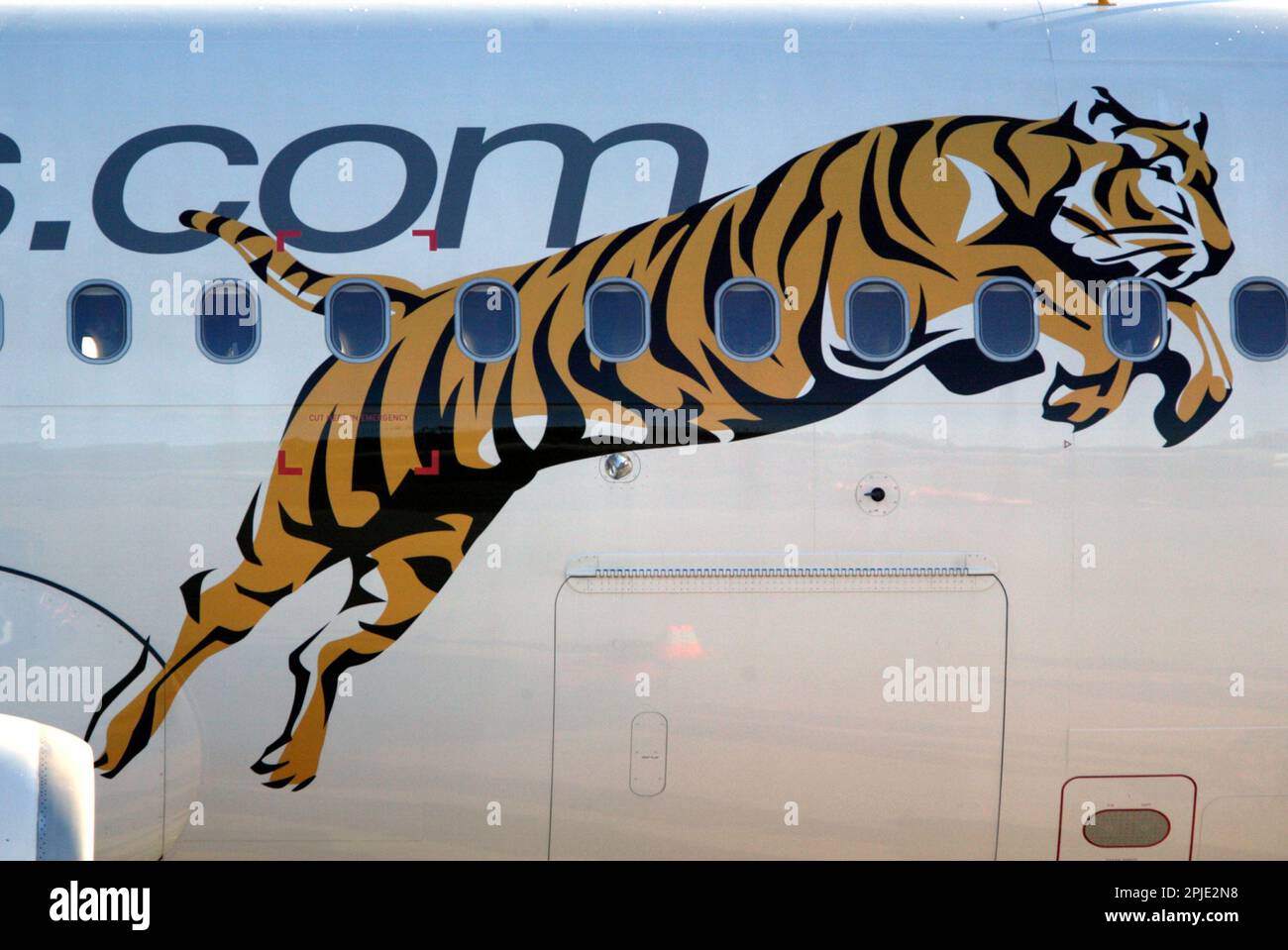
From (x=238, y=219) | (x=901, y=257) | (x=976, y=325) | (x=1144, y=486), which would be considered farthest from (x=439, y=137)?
(x=1144, y=486)

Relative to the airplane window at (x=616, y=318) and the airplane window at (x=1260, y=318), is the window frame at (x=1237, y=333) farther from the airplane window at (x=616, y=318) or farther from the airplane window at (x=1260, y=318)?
the airplane window at (x=616, y=318)

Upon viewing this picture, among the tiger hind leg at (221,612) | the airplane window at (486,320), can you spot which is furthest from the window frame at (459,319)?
the tiger hind leg at (221,612)

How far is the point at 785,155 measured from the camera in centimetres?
504

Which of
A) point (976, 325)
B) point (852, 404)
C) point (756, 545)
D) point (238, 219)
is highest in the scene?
point (238, 219)

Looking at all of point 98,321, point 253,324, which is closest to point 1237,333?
point 253,324

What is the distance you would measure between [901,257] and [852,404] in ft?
2.15

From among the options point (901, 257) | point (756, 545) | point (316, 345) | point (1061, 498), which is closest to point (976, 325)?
point (901, 257)

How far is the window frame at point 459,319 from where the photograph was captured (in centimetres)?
489

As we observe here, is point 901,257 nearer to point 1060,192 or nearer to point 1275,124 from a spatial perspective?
point 1060,192

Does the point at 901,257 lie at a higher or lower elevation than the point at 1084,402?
higher

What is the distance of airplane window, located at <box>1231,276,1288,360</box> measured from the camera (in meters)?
5.04

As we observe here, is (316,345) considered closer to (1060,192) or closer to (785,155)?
(785,155)

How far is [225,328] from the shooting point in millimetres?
4891

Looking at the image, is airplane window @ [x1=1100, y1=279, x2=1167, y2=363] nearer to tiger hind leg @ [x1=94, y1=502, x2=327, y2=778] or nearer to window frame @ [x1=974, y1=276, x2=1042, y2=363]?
window frame @ [x1=974, y1=276, x2=1042, y2=363]
